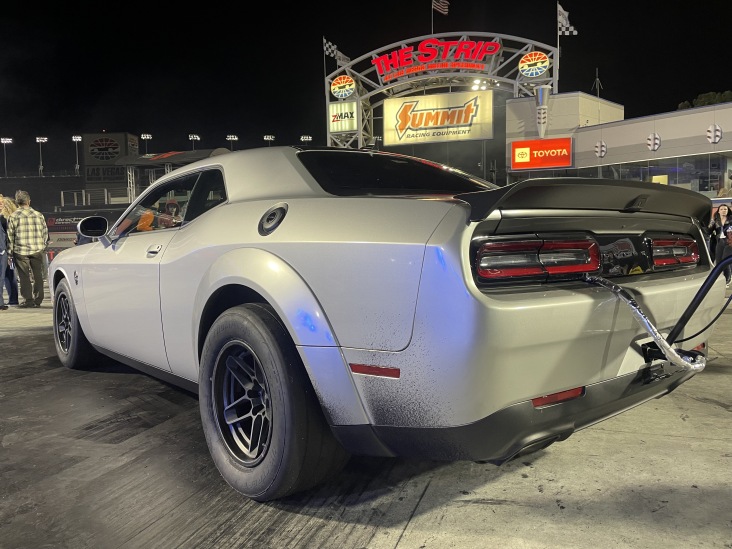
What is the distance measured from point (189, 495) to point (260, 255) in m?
1.03

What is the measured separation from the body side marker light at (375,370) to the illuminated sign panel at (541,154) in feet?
90.0

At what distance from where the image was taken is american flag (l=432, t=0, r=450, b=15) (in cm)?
3231

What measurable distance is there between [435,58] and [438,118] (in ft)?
11.1

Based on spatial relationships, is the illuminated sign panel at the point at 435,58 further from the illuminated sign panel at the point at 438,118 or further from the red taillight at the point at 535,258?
the red taillight at the point at 535,258

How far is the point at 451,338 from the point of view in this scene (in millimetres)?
1782

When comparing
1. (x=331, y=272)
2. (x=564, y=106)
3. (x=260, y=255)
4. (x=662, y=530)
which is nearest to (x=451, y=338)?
(x=331, y=272)

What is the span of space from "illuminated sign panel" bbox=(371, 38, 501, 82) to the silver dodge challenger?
29.0 m

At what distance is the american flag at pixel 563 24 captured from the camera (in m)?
29.1

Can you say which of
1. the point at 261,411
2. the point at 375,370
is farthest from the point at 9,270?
the point at 375,370

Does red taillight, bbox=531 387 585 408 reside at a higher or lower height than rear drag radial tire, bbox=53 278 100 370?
higher

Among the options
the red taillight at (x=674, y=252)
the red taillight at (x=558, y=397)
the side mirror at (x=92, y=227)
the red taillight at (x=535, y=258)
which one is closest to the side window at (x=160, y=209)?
the side mirror at (x=92, y=227)

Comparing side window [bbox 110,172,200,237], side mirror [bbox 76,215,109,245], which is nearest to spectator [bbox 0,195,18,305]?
side mirror [bbox 76,215,109,245]

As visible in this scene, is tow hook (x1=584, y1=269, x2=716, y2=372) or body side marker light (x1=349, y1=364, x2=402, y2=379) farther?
tow hook (x1=584, y1=269, x2=716, y2=372)

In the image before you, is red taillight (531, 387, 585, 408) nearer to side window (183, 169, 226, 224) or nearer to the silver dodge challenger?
the silver dodge challenger
